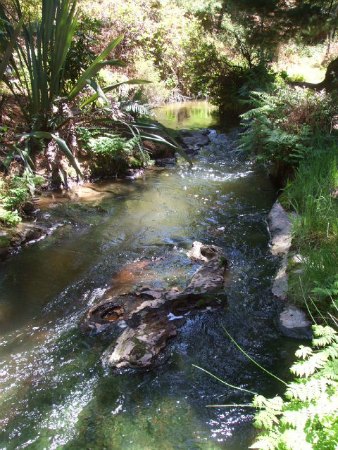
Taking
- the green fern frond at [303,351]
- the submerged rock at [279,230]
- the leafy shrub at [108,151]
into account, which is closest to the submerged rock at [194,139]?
the leafy shrub at [108,151]

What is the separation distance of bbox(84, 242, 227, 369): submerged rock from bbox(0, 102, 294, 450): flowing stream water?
98 millimetres

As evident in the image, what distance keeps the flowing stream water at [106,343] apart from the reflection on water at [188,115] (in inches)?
196

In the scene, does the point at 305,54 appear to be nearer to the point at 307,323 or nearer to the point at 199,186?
the point at 199,186

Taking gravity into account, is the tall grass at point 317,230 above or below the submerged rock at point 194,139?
below

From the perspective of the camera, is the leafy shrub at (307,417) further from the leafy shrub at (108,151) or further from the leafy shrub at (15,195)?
the leafy shrub at (108,151)

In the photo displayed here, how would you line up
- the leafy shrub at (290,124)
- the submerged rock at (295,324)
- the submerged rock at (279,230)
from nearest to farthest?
the submerged rock at (295,324), the submerged rock at (279,230), the leafy shrub at (290,124)

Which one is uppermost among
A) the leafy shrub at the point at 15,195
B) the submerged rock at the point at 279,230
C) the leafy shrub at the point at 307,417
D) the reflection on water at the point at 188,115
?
the reflection on water at the point at 188,115

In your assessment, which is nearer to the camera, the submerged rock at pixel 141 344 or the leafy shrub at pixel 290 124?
the submerged rock at pixel 141 344

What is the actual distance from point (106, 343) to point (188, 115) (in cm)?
961

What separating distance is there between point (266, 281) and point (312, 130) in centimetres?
312

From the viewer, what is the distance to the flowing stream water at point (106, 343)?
92.3 inches

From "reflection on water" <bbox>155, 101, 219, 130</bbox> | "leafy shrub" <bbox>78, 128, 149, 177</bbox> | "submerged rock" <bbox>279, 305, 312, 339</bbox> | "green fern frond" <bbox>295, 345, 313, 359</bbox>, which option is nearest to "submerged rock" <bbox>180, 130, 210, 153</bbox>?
"reflection on water" <bbox>155, 101, 219, 130</bbox>

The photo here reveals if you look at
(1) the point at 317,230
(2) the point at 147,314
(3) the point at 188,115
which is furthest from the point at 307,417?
(3) the point at 188,115

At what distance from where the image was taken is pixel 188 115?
11617 mm
